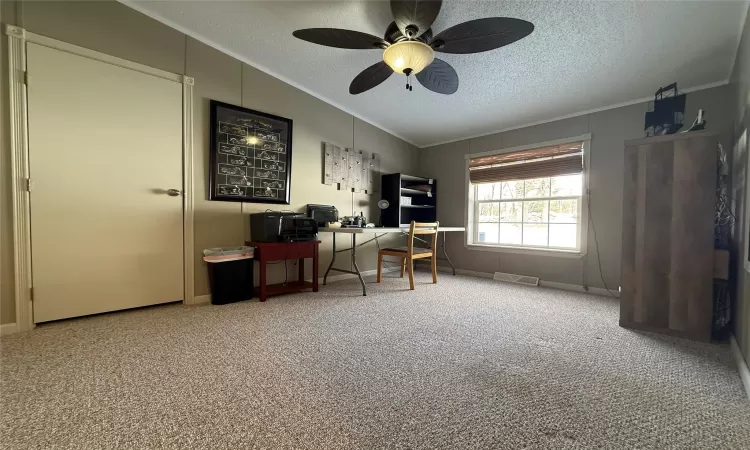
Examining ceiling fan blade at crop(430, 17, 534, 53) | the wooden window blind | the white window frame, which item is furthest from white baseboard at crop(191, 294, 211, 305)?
the wooden window blind

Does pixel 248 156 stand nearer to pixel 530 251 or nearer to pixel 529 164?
pixel 529 164

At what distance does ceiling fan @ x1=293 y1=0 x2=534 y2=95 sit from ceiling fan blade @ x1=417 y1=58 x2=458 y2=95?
0.5 inches

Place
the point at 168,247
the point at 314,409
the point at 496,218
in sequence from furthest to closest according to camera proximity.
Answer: the point at 496,218
the point at 168,247
the point at 314,409

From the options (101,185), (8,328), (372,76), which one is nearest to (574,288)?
(372,76)

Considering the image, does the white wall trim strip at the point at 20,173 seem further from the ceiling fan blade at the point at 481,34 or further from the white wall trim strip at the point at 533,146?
the white wall trim strip at the point at 533,146

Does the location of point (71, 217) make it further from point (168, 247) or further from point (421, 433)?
point (421, 433)

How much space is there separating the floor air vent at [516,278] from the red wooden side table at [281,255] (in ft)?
8.39

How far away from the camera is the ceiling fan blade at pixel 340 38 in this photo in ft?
6.37

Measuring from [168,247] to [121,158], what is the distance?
852 mm

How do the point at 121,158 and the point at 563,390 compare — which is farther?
Answer: the point at 121,158

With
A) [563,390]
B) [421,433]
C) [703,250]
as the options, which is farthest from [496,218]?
[421,433]

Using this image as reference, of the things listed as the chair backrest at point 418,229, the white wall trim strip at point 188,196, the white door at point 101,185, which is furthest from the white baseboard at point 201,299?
the chair backrest at point 418,229

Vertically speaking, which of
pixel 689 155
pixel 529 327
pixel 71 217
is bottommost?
pixel 529 327

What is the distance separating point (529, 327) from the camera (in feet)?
7.20
